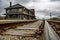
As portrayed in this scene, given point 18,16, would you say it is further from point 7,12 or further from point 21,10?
point 7,12

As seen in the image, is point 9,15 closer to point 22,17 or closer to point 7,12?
point 7,12

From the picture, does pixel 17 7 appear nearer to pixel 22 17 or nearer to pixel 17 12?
pixel 17 12

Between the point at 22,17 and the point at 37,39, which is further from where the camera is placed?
the point at 22,17

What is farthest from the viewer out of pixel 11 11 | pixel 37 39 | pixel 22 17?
pixel 11 11

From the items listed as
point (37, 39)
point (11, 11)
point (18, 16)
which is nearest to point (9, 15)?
point (11, 11)

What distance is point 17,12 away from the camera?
4078 centimetres

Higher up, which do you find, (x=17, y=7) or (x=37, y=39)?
(x=17, y=7)

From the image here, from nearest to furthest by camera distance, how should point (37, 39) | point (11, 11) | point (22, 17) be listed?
point (37, 39) → point (22, 17) → point (11, 11)

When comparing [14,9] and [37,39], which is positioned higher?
[14,9]

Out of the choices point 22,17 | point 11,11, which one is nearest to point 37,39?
point 22,17

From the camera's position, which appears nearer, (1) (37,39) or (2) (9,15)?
(1) (37,39)

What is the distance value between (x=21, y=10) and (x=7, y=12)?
22.0ft

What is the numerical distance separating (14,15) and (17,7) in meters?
3.17

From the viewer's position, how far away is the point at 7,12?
1726 inches
